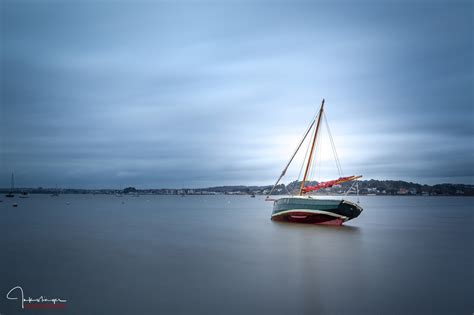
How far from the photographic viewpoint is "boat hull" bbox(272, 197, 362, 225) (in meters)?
33.2

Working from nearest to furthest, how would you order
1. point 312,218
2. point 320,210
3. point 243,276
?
point 243,276 → point 320,210 → point 312,218

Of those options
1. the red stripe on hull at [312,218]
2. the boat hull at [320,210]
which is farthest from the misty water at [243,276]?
the red stripe on hull at [312,218]

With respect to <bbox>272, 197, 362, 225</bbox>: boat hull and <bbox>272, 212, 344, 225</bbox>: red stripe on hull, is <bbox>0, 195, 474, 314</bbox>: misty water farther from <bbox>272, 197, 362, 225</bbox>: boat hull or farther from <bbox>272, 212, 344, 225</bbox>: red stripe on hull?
<bbox>272, 212, 344, 225</bbox>: red stripe on hull

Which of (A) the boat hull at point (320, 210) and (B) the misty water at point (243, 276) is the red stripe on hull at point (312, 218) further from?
(B) the misty water at point (243, 276)

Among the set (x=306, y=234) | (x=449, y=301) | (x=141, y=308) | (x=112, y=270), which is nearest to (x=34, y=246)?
(x=112, y=270)

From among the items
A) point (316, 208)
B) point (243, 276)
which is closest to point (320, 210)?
point (316, 208)

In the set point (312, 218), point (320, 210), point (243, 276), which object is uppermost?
point (320, 210)

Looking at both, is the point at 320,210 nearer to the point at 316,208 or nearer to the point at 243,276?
the point at 316,208

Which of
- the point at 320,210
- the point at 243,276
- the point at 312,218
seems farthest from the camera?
the point at 312,218

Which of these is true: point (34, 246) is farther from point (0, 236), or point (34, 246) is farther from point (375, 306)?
point (375, 306)

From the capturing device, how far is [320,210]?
110 ft

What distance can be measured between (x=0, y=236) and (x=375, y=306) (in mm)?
28951

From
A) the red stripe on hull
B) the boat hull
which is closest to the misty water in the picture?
the boat hull

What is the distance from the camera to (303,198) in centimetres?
3478
